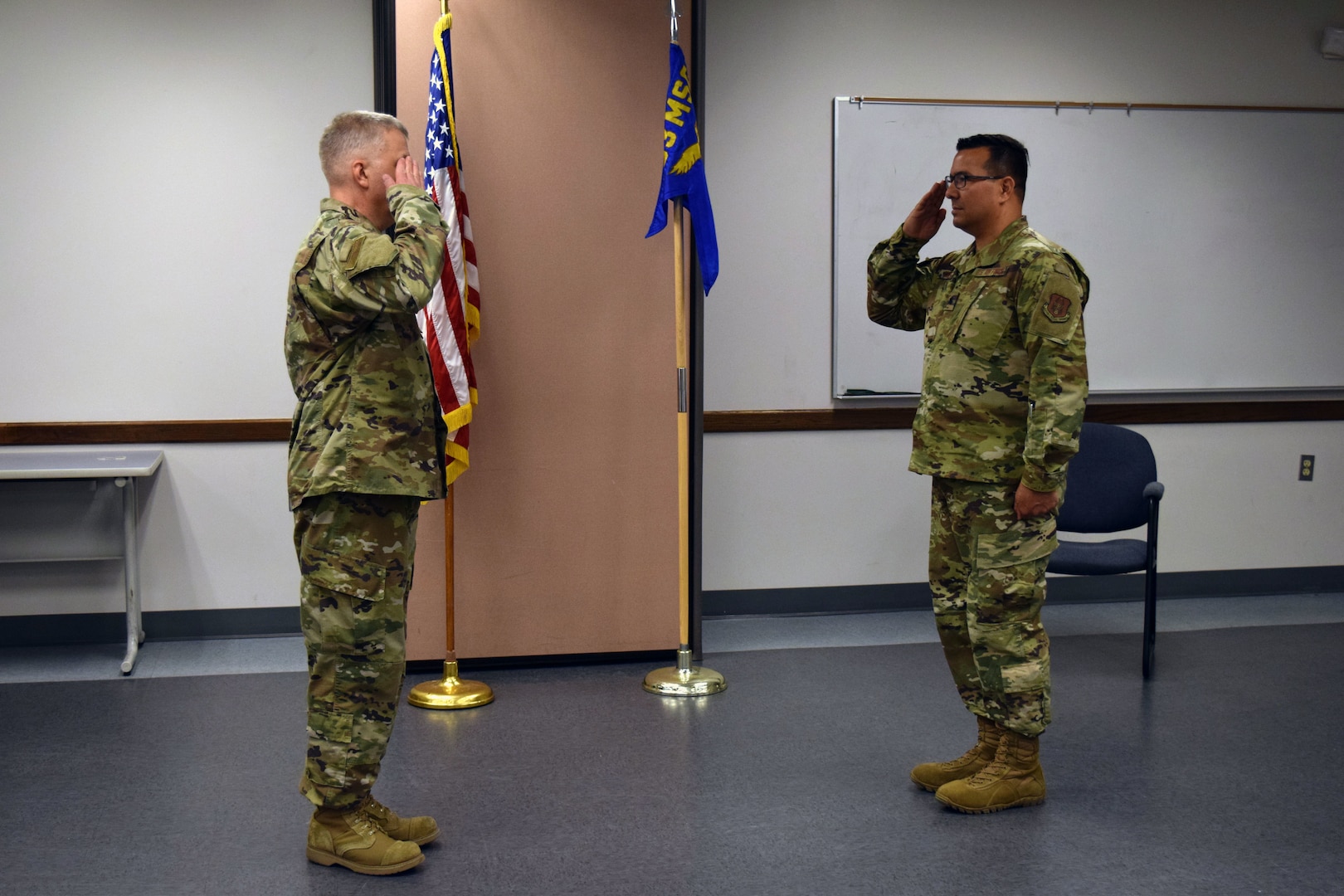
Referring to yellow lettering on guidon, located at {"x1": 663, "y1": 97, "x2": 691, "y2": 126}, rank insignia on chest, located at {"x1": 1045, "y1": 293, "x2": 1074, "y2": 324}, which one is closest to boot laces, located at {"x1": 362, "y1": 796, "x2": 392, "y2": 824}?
rank insignia on chest, located at {"x1": 1045, "y1": 293, "x2": 1074, "y2": 324}

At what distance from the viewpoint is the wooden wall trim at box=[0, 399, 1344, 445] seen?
4.03 metres

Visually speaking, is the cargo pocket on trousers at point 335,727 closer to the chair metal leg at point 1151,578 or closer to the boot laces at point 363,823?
the boot laces at point 363,823

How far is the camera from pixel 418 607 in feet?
12.3

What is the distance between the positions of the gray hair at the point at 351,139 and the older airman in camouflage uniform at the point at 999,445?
134 cm

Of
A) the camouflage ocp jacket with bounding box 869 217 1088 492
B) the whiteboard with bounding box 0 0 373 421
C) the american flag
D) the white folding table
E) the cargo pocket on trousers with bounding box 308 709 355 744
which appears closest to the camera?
the cargo pocket on trousers with bounding box 308 709 355 744

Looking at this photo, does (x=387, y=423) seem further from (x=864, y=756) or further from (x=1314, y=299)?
(x=1314, y=299)

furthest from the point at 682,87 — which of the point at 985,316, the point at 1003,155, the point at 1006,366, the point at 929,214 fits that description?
the point at 1006,366

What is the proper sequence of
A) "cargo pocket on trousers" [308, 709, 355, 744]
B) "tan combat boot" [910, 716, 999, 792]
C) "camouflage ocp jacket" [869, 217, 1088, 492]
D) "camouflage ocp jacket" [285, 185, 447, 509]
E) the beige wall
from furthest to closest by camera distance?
the beige wall, "tan combat boot" [910, 716, 999, 792], "camouflage ocp jacket" [869, 217, 1088, 492], "cargo pocket on trousers" [308, 709, 355, 744], "camouflage ocp jacket" [285, 185, 447, 509]

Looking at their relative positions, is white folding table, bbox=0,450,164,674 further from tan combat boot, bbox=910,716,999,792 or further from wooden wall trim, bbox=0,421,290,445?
tan combat boot, bbox=910,716,999,792

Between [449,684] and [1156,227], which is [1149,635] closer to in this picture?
[1156,227]

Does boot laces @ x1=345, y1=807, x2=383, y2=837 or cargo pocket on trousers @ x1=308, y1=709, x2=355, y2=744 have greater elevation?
cargo pocket on trousers @ x1=308, y1=709, x2=355, y2=744

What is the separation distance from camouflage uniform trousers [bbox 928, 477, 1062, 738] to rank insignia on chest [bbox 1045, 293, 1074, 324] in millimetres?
414

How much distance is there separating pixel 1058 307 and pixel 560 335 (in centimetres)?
178

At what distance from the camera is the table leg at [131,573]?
12.4 feet
